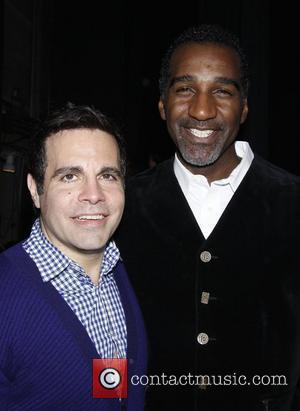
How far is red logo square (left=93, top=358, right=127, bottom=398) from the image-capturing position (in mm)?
1180

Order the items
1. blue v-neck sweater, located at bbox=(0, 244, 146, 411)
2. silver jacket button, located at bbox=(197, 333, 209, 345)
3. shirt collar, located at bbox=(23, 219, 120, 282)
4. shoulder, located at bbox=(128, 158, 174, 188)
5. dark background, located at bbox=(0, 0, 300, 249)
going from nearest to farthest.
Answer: blue v-neck sweater, located at bbox=(0, 244, 146, 411)
shirt collar, located at bbox=(23, 219, 120, 282)
silver jacket button, located at bbox=(197, 333, 209, 345)
shoulder, located at bbox=(128, 158, 174, 188)
dark background, located at bbox=(0, 0, 300, 249)

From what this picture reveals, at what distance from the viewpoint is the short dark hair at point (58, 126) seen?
129 centimetres

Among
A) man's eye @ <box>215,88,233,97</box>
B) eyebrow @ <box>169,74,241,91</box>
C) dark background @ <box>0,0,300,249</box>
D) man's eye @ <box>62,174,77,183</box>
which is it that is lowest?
man's eye @ <box>62,174,77,183</box>

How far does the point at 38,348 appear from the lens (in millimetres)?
1127

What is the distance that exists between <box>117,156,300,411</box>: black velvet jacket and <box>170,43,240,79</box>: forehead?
38 centimetres

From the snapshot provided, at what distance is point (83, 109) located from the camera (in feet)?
4.40

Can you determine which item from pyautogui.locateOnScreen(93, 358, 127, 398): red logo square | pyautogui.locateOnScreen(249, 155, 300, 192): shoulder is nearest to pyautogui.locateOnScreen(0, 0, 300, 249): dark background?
pyautogui.locateOnScreen(249, 155, 300, 192): shoulder

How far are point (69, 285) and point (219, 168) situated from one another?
68 cm

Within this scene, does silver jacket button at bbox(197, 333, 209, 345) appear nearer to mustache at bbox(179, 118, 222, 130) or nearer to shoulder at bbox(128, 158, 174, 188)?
shoulder at bbox(128, 158, 174, 188)

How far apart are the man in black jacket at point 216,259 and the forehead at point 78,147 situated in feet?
1.29

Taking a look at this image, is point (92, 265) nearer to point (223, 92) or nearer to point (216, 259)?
point (216, 259)

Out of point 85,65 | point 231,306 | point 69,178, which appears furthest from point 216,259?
point 85,65

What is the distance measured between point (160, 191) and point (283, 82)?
6.01ft

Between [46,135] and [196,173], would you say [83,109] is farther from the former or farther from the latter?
[196,173]
